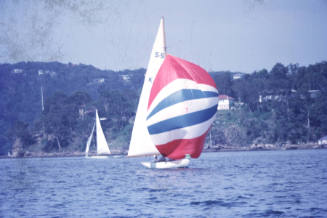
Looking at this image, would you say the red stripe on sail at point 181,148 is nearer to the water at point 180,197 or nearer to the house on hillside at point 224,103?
the water at point 180,197

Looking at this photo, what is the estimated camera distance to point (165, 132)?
40250 millimetres

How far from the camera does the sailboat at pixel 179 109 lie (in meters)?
39.8

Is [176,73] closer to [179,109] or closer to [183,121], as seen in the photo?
[179,109]

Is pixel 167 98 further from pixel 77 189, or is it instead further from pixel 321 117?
pixel 321 117

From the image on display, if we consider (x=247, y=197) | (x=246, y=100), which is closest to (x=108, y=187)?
(x=247, y=197)

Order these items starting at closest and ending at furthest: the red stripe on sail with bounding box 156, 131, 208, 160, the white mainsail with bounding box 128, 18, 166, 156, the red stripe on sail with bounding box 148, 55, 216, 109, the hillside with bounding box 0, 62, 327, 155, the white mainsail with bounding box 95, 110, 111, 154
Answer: the red stripe on sail with bounding box 156, 131, 208, 160, the red stripe on sail with bounding box 148, 55, 216, 109, the white mainsail with bounding box 128, 18, 166, 156, the white mainsail with bounding box 95, 110, 111, 154, the hillside with bounding box 0, 62, 327, 155

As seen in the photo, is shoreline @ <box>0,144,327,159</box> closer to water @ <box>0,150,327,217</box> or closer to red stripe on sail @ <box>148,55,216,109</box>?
red stripe on sail @ <box>148,55,216,109</box>

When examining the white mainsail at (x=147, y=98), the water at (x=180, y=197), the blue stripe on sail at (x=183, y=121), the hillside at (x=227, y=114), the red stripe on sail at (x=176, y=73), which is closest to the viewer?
the water at (x=180, y=197)

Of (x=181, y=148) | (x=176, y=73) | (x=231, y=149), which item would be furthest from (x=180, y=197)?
(x=231, y=149)

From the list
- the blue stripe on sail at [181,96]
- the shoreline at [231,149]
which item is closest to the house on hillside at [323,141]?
the shoreline at [231,149]

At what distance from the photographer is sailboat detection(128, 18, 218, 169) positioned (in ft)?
131

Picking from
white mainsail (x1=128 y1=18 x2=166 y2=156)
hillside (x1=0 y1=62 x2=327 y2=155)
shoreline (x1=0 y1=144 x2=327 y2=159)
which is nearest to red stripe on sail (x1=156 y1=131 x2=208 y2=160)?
white mainsail (x1=128 y1=18 x2=166 y2=156)

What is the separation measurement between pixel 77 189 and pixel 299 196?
45.1 feet

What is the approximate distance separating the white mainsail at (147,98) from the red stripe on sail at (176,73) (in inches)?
85.8
